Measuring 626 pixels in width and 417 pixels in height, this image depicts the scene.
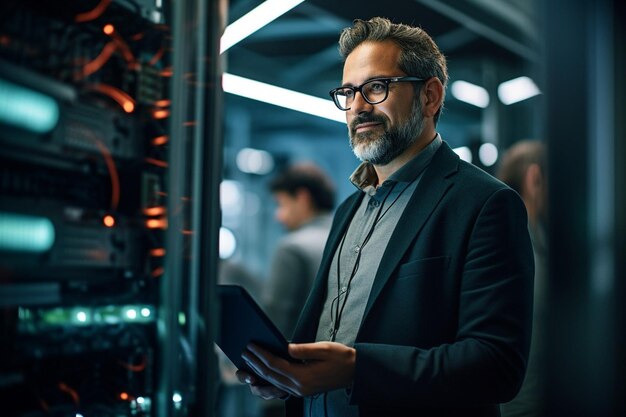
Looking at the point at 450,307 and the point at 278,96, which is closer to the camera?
the point at 450,307

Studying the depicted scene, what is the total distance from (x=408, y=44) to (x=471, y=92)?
11.4ft

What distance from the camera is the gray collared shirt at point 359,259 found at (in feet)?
5.02

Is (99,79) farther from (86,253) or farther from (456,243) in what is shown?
(456,243)

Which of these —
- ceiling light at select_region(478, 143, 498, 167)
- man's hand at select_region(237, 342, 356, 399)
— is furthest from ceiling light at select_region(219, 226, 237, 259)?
man's hand at select_region(237, 342, 356, 399)

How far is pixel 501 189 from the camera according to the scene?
55.4 inches

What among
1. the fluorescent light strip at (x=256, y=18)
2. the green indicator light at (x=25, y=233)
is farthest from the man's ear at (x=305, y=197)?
the green indicator light at (x=25, y=233)

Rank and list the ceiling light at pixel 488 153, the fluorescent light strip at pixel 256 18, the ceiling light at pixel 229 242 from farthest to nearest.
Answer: the ceiling light at pixel 229 242
the ceiling light at pixel 488 153
the fluorescent light strip at pixel 256 18

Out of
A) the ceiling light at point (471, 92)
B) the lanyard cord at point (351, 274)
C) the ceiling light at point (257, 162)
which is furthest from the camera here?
the ceiling light at point (257, 162)

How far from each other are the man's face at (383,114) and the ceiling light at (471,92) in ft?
10.9

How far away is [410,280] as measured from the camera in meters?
1.41

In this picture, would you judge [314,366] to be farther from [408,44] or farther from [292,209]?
[292,209]

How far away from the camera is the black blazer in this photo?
4.35ft

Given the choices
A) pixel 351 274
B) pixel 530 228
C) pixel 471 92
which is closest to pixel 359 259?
pixel 351 274

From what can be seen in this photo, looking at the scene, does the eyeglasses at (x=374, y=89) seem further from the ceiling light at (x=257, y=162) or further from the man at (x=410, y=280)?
the ceiling light at (x=257, y=162)
